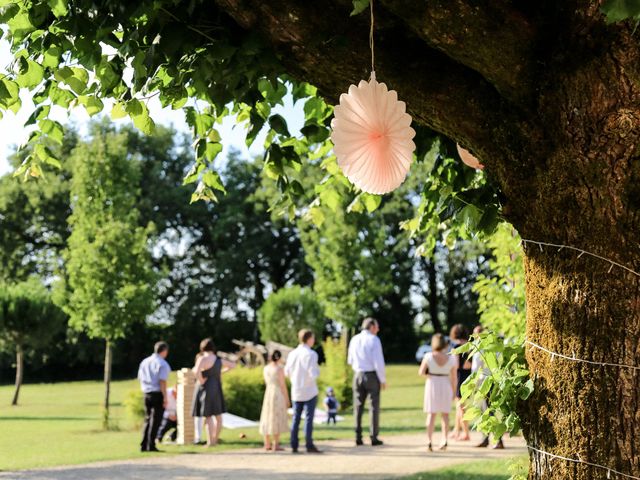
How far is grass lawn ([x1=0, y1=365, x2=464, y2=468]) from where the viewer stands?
44.1 feet

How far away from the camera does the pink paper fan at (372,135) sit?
3.38 metres

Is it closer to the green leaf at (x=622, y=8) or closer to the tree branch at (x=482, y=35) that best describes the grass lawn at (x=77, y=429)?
the tree branch at (x=482, y=35)

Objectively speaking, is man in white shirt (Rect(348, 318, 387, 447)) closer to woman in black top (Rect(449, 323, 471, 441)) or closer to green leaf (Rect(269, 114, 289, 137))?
woman in black top (Rect(449, 323, 471, 441))

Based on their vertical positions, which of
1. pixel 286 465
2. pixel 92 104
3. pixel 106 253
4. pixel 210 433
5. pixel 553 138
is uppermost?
pixel 106 253

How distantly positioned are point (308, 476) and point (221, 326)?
37757mm

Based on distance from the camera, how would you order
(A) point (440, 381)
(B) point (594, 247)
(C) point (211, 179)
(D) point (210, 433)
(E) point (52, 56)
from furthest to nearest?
(D) point (210, 433)
(A) point (440, 381)
(C) point (211, 179)
(E) point (52, 56)
(B) point (594, 247)

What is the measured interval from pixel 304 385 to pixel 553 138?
10.5 meters

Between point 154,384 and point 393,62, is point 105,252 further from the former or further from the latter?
point 393,62

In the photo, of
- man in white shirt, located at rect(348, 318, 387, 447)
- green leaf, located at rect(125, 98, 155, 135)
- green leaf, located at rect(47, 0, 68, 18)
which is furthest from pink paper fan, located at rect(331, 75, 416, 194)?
man in white shirt, located at rect(348, 318, 387, 447)

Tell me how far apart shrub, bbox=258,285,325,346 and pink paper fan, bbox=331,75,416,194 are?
33.6 meters

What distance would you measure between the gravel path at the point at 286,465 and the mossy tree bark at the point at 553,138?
23.3ft

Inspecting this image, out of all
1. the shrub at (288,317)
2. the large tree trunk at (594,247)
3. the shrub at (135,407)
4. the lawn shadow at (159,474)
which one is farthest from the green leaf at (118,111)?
the shrub at (288,317)

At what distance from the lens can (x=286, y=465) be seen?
1207 cm

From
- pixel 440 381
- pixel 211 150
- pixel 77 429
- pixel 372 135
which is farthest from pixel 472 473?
pixel 77 429
